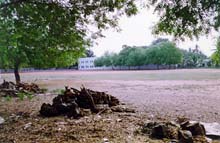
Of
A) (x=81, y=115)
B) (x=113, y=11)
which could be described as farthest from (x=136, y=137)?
(x=113, y=11)

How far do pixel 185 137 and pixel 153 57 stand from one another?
67.1 metres

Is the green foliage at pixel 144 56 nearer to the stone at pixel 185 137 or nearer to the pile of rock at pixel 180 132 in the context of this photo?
the pile of rock at pixel 180 132

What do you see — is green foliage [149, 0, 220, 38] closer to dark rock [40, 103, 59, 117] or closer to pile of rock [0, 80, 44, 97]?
dark rock [40, 103, 59, 117]

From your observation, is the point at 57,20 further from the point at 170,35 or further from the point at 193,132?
the point at 193,132

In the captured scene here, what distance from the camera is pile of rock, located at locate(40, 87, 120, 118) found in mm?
8836

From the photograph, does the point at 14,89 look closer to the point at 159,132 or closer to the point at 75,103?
the point at 75,103

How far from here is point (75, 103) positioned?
923 cm

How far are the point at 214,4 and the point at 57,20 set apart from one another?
4.50 m

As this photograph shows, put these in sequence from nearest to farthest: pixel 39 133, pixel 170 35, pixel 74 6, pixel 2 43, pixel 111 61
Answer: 1. pixel 39 133
2. pixel 2 43
3. pixel 170 35
4. pixel 74 6
5. pixel 111 61

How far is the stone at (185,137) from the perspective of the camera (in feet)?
18.6

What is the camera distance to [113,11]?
31.0 ft

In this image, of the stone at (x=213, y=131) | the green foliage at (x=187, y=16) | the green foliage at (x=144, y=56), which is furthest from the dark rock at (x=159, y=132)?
the green foliage at (x=144, y=56)

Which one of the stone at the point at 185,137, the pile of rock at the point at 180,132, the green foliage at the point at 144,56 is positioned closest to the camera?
the stone at the point at 185,137

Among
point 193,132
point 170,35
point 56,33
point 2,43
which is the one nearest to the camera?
point 193,132
